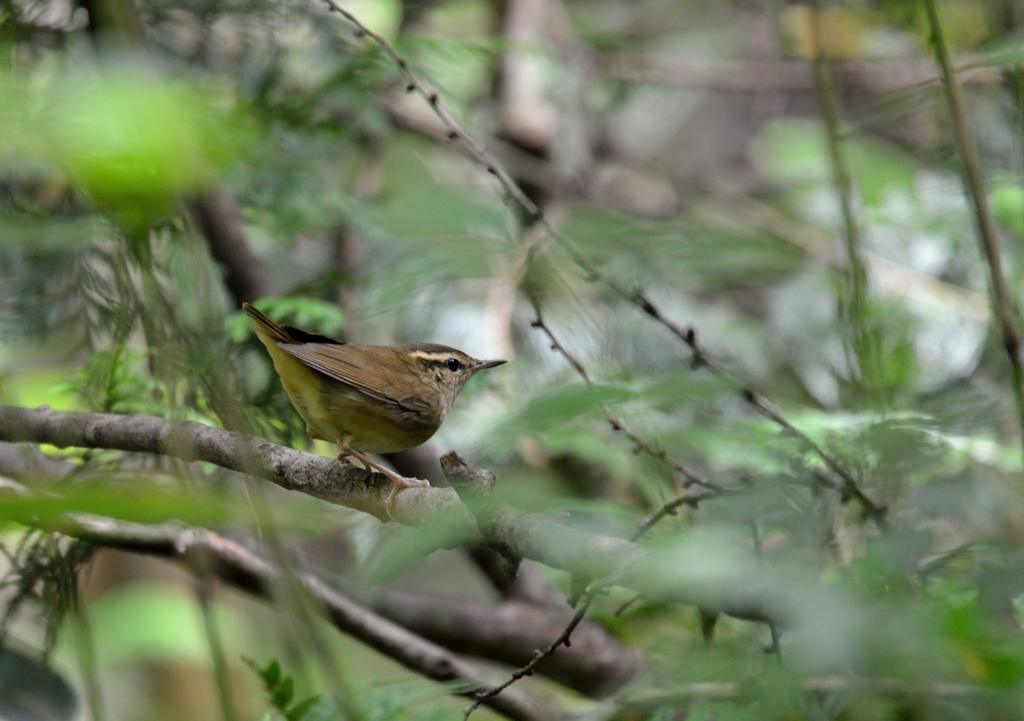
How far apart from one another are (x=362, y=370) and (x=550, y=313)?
67cm

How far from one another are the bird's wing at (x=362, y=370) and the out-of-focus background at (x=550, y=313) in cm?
24

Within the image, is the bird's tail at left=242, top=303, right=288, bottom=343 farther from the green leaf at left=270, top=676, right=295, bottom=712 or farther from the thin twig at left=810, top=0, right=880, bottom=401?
the thin twig at left=810, top=0, right=880, bottom=401

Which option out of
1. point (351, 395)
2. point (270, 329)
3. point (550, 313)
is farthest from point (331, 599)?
point (550, 313)

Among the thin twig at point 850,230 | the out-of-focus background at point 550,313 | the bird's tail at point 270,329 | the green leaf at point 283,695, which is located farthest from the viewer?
the bird's tail at point 270,329

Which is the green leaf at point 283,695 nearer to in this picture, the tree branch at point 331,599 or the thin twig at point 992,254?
the tree branch at point 331,599

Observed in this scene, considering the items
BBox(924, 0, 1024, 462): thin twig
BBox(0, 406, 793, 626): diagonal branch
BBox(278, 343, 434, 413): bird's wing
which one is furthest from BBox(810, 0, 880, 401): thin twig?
BBox(278, 343, 434, 413): bird's wing

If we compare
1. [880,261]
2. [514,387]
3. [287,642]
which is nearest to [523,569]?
[514,387]

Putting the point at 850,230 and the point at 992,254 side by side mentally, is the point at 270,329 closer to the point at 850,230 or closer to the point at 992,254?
the point at 850,230

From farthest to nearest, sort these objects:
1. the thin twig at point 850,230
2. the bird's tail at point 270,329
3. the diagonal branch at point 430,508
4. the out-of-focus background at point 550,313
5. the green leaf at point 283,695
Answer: the bird's tail at point 270,329
the green leaf at point 283,695
the thin twig at point 850,230
the diagonal branch at point 430,508
the out-of-focus background at point 550,313

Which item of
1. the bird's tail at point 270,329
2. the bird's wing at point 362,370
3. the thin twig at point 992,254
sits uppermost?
the thin twig at point 992,254

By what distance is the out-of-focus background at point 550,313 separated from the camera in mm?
1034

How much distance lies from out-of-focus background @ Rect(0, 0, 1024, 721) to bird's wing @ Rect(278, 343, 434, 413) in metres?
0.24

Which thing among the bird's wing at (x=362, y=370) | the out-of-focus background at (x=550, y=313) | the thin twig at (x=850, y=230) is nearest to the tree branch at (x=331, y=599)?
the out-of-focus background at (x=550, y=313)

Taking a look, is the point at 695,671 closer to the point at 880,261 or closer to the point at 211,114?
the point at 211,114
